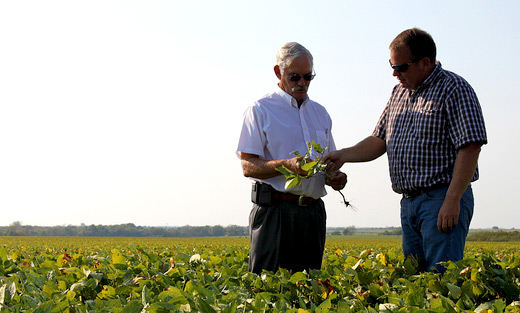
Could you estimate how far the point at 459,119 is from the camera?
3.40 meters

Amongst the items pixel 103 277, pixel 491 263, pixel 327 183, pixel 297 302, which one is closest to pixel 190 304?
pixel 297 302

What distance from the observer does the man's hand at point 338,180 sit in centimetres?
370

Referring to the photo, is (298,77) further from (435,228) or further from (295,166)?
(435,228)

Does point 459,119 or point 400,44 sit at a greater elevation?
point 400,44

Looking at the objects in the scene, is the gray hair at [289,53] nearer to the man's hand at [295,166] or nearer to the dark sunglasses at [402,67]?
the dark sunglasses at [402,67]

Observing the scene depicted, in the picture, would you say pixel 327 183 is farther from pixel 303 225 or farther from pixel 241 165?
pixel 241 165

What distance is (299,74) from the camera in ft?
12.1

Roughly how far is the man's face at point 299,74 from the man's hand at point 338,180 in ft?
2.03

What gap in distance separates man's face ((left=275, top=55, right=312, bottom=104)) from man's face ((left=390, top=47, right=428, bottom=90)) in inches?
22.7

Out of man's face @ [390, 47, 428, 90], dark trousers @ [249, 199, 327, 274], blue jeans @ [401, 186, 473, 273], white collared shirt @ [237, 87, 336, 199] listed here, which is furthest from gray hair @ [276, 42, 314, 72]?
blue jeans @ [401, 186, 473, 273]

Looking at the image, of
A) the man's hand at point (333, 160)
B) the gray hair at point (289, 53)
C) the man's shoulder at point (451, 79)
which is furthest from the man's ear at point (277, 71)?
the man's shoulder at point (451, 79)

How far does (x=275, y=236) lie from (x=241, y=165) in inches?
21.5

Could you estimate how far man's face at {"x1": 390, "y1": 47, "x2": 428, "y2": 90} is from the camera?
3561mm

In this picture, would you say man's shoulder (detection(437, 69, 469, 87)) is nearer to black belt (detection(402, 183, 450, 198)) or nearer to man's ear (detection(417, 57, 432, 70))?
man's ear (detection(417, 57, 432, 70))
